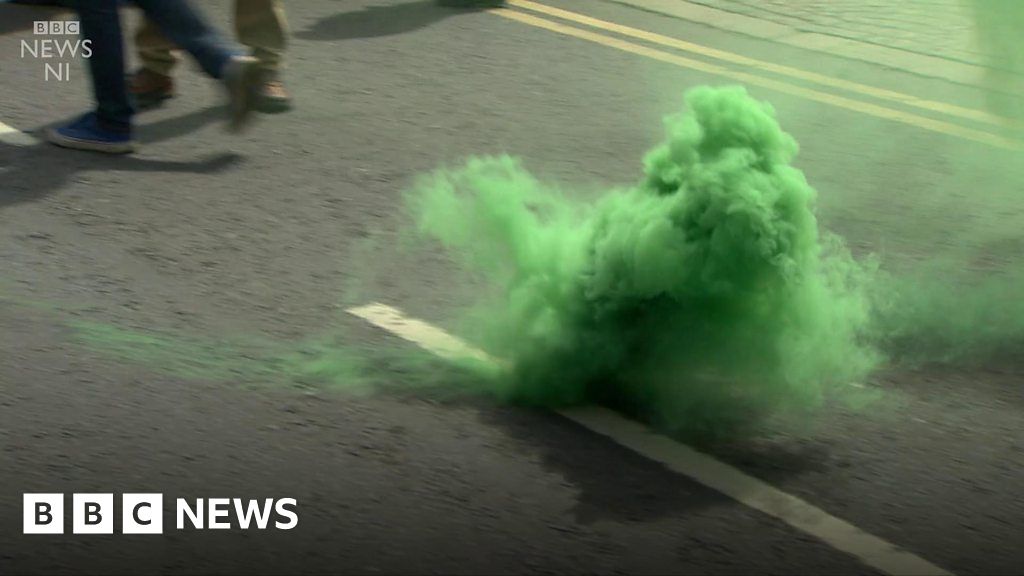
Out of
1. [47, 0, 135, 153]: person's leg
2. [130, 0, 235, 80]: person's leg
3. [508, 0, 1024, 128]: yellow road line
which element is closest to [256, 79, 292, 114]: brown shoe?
[130, 0, 235, 80]: person's leg

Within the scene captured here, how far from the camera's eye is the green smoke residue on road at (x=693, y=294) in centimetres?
355

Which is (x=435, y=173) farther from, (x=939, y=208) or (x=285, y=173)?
(x=939, y=208)

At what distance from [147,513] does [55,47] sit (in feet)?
15.3

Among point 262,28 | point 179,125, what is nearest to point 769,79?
point 262,28

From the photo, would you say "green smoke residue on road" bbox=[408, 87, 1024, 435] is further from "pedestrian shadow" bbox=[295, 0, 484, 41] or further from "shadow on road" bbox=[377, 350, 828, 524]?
"pedestrian shadow" bbox=[295, 0, 484, 41]

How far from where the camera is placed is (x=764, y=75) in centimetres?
714

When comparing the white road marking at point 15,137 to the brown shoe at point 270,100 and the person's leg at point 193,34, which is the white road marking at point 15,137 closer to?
the person's leg at point 193,34

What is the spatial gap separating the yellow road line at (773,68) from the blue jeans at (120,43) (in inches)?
108

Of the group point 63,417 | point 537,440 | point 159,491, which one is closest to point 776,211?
point 537,440

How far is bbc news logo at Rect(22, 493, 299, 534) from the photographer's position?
328cm

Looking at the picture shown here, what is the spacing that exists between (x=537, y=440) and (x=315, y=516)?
0.61 m

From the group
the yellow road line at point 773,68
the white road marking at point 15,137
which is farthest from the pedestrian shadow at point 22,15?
the yellow road line at point 773,68

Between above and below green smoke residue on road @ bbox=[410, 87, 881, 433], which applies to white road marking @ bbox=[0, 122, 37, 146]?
above

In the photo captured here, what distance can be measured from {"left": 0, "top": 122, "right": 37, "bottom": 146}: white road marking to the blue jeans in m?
0.34
